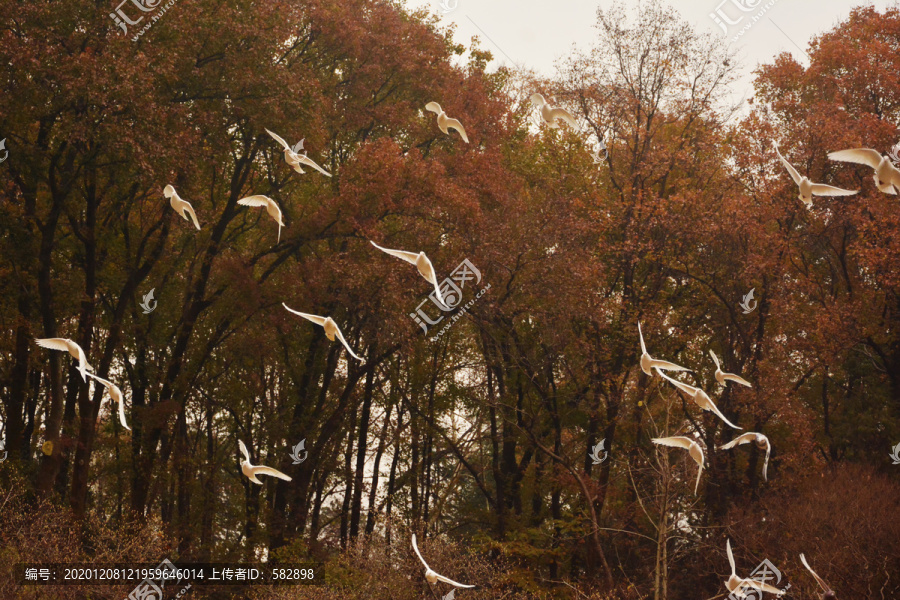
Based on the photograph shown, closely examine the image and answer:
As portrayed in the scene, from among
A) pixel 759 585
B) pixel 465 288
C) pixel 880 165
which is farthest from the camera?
pixel 465 288

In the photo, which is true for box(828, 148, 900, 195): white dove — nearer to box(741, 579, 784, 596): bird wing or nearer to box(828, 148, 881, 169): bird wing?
box(828, 148, 881, 169): bird wing

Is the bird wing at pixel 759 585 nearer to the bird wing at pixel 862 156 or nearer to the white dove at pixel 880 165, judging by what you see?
the white dove at pixel 880 165

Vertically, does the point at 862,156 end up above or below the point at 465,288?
below

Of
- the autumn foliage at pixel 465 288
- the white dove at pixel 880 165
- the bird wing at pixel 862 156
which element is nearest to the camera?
the white dove at pixel 880 165

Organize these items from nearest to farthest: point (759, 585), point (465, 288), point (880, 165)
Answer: point (880, 165) < point (759, 585) < point (465, 288)

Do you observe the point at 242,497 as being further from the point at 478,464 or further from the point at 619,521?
the point at 619,521

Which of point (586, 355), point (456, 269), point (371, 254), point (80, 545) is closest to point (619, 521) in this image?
point (586, 355)

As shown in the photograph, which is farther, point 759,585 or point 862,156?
point 759,585

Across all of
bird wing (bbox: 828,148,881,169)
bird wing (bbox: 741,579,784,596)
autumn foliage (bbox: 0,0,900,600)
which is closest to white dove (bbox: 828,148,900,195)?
bird wing (bbox: 828,148,881,169)

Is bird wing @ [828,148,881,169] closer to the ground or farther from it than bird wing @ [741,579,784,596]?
farther from it

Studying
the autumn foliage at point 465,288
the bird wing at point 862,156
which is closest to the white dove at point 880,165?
the bird wing at point 862,156

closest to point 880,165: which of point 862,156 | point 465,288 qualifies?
point 862,156

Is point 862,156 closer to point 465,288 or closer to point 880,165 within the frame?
point 880,165

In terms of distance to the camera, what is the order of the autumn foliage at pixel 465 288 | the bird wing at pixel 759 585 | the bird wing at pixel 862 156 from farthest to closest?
the autumn foliage at pixel 465 288 < the bird wing at pixel 759 585 < the bird wing at pixel 862 156
